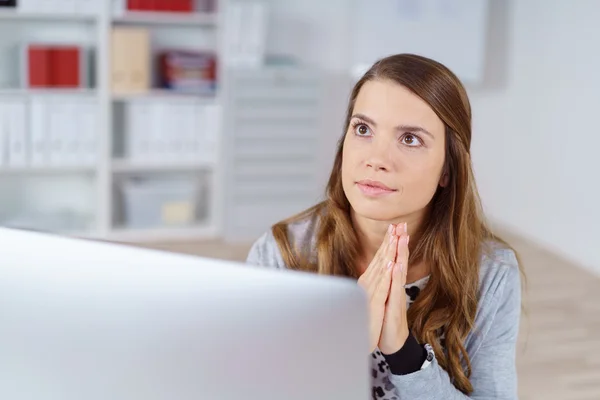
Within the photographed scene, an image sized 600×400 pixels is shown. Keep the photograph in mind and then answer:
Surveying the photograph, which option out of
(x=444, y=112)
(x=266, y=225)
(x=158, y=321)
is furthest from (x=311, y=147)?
(x=158, y=321)

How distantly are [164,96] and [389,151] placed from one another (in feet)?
11.5

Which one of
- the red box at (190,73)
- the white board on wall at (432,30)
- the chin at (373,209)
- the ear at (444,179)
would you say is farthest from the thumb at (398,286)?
the white board on wall at (432,30)

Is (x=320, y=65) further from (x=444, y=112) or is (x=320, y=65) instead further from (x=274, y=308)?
(x=274, y=308)

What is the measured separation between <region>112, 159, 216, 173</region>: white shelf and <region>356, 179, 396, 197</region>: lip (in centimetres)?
346

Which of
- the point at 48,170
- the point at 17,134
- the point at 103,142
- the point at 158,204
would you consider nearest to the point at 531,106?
the point at 158,204

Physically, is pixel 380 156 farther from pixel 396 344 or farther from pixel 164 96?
pixel 164 96

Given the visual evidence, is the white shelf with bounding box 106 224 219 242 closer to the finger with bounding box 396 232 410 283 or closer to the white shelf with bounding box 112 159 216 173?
the white shelf with bounding box 112 159 216 173

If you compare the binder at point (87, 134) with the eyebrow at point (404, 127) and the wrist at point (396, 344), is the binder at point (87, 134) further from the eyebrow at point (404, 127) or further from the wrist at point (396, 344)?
the wrist at point (396, 344)

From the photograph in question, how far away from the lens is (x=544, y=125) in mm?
4789

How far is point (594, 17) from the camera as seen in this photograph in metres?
4.33

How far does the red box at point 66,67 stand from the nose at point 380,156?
344cm

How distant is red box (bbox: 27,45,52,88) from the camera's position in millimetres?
4441

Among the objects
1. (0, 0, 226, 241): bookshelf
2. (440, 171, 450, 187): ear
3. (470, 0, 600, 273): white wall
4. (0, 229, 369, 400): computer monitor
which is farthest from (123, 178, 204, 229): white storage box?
(0, 229, 369, 400): computer monitor

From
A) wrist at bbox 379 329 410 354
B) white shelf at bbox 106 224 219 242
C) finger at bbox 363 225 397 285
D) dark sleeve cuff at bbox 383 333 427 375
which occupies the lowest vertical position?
white shelf at bbox 106 224 219 242
